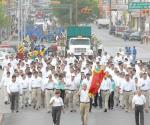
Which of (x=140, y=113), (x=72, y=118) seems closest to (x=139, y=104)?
(x=140, y=113)

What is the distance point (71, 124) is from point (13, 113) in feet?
12.0

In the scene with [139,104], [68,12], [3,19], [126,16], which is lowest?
[126,16]

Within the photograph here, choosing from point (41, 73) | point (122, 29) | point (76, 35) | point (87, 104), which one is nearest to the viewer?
point (87, 104)

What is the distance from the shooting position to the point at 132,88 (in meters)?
28.1

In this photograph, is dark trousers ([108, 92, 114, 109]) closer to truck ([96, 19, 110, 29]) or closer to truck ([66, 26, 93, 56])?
truck ([66, 26, 93, 56])

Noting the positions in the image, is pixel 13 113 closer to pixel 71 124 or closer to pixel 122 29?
pixel 71 124

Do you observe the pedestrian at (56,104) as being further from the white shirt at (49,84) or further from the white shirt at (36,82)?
the white shirt at (36,82)

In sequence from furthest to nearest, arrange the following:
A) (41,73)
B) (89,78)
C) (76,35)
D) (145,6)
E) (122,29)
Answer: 1. (122,29)
2. (145,6)
3. (76,35)
4. (41,73)
5. (89,78)

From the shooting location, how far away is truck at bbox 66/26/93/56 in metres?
53.6

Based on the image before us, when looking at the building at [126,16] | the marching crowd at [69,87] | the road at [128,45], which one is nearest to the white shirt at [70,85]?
the marching crowd at [69,87]

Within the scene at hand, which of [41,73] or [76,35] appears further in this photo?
[76,35]

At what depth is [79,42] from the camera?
5562 centimetres

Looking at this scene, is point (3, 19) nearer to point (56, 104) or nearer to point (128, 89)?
point (128, 89)

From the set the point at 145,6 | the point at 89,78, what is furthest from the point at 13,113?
the point at 145,6
